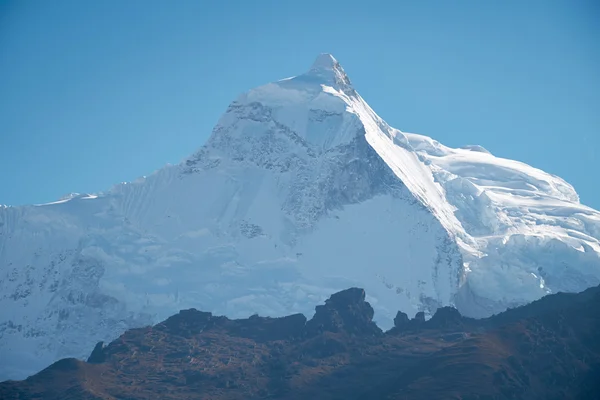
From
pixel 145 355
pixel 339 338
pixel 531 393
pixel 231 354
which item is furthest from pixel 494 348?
pixel 145 355

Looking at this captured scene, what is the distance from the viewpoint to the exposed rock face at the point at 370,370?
575ft

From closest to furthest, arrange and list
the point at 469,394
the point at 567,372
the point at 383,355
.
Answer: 1. the point at 469,394
2. the point at 567,372
3. the point at 383,355

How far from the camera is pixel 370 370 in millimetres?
187875

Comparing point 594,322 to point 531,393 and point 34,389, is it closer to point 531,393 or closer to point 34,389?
point 531,393

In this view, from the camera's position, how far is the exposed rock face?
175250 millimetres

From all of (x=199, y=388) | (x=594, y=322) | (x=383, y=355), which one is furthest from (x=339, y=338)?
(x=594, y=322)

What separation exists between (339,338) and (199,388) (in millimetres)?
24499

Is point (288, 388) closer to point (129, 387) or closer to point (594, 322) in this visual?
point (129, 387)

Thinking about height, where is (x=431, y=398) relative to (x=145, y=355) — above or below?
below

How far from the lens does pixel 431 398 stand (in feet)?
554

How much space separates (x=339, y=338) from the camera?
654ft

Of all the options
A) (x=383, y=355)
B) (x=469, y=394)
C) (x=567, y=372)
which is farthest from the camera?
(x=383, y=355)

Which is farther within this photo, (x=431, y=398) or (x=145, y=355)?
(x=145, y=355)

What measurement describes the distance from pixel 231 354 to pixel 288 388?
59.8 feet
